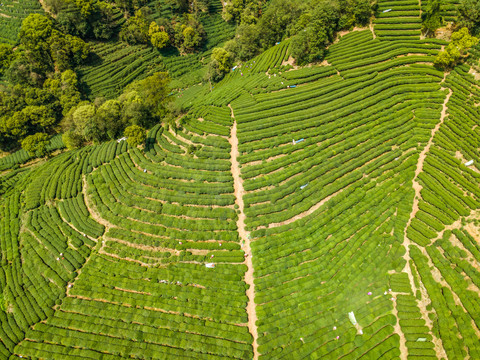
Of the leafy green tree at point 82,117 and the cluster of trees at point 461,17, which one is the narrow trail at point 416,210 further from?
the leafy green tree at point 82,117

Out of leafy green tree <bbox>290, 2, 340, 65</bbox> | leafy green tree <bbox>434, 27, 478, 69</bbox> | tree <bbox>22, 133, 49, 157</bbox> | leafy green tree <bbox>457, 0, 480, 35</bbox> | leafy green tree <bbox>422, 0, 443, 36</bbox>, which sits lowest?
leafy green tree <bbox>434, 27, 478, 69</bbox>

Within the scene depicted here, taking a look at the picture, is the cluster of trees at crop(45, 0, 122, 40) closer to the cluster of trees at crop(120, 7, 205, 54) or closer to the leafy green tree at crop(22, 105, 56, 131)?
the cluster of trees at crop(120, 7, 205, 54)

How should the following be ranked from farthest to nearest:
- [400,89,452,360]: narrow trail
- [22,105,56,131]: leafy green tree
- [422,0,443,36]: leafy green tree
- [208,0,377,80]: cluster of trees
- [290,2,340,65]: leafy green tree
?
[22,105,56,131]: leafy green tree → [208,0,377,80]: cluster of trees → [290,2,340,65]: leafy green tree → [422,0,443,36]: leafy green tree → [400,89,452,360]: narrow trail

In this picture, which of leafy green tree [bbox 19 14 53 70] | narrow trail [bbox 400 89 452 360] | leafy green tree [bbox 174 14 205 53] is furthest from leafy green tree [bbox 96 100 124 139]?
narrow trail [bbox 400 89 452 360]

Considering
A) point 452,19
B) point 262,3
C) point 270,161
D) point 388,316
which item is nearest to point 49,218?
point 270,161

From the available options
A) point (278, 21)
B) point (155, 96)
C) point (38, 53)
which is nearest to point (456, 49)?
point (278, 21)

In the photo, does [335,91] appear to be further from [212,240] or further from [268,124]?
[212,240]

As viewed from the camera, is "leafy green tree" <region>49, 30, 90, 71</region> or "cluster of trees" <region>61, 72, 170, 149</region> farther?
"leafy green tree" <region>49, 30, 90, 71</region>
